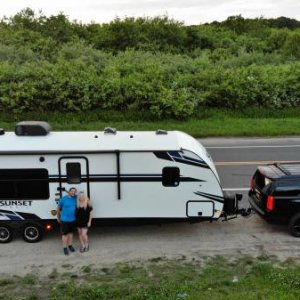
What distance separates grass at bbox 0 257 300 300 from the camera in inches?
336

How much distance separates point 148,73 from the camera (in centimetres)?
2691

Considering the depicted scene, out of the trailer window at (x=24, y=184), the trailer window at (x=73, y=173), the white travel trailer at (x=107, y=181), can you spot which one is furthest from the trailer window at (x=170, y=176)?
the trailer window at (x=24, y=184)

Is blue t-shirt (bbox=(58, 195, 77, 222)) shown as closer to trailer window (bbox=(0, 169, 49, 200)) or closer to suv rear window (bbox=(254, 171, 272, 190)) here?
trailer window (bbox=(0, 169, 49, 200))

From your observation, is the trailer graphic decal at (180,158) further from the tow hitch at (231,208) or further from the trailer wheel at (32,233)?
the trailer wheel at (32,233)

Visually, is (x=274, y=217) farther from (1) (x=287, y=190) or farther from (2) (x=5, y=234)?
(2) (x=5, y=234)

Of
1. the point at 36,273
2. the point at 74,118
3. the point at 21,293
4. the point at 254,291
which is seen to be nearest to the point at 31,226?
the point at 36,273

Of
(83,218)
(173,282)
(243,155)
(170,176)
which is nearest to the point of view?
(173,282)

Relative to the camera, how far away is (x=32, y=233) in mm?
11469

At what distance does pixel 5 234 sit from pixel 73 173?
213 centimetres

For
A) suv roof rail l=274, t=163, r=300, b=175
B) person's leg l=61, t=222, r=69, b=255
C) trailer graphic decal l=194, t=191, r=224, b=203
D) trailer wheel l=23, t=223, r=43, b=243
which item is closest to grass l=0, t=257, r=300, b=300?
person's leg l=61, t=222, r=69, b=255

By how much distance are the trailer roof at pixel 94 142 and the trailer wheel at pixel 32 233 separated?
1724mm

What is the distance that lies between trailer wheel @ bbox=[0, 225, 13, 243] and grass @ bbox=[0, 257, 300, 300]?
2014 millimetres

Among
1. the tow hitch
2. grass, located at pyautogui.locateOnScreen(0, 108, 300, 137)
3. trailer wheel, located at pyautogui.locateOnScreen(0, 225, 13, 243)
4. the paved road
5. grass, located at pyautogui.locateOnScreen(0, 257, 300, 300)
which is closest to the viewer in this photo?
grass, located at pyautogui.locateOnScreen(0, 257, 300, 300)

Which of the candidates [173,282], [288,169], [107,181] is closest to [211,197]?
[288,169]
